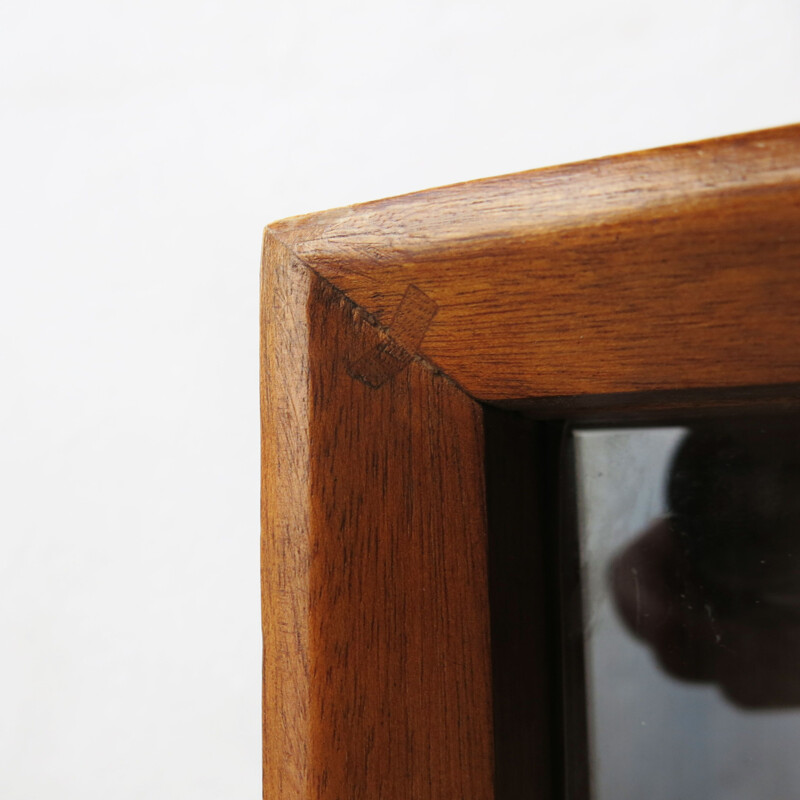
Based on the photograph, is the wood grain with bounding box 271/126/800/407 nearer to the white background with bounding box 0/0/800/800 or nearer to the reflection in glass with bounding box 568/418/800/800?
the reflection in glass with bounding box 568/418/800/800

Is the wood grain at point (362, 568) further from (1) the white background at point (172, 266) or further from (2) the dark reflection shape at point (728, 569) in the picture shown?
(1) the white background at point (172, 266)

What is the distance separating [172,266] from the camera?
534 mm

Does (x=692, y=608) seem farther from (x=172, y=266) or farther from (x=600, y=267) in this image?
(x=172, y=266)

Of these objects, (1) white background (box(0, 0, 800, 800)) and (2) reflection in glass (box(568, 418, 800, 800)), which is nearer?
(2) reflection in glass (box(568, 418, 800, 800))

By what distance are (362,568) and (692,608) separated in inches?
4.8

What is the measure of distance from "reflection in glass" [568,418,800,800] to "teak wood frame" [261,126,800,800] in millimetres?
25

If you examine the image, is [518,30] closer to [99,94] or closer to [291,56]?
[291,56]

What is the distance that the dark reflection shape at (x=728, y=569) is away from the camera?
260 mm

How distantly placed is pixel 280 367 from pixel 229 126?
1.12 feet

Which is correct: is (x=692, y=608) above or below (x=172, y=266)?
below

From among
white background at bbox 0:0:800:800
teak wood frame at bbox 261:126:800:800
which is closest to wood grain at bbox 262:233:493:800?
teak wood frame at bbox 261:126:800:800

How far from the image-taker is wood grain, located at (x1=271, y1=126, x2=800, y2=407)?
0.58 feet

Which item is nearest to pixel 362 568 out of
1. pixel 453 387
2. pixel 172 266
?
pixel 453 387

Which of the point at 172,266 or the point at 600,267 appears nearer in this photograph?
the point at 600,267
